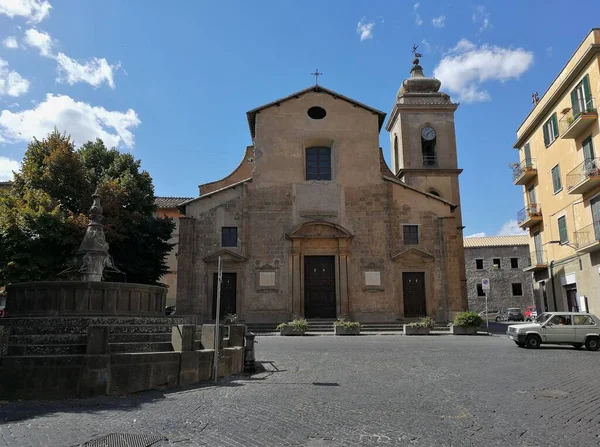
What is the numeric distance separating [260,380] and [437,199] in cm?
2049

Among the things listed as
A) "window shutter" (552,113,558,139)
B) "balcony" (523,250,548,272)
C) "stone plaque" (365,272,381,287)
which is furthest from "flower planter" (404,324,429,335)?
"window shutter" (552,113,558,139)

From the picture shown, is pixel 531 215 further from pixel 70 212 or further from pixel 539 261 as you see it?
pixel 70 212

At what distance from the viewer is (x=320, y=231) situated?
27312 mm

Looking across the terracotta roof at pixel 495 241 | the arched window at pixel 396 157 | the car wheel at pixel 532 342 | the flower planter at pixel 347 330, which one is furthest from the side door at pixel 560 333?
the terracotta roof at pixel 495 241

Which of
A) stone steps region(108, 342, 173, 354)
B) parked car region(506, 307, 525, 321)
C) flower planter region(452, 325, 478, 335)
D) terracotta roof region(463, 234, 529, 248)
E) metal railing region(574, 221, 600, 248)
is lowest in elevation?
flower planter region(452, 325, 478, 335)

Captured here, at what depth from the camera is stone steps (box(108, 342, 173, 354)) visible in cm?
899

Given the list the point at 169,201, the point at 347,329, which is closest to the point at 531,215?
the point at 347,329

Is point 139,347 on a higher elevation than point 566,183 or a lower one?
lower

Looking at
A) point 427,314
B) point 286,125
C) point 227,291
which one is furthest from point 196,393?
point 286,125

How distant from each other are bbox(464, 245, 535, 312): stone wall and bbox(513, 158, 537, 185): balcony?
78.9 ft

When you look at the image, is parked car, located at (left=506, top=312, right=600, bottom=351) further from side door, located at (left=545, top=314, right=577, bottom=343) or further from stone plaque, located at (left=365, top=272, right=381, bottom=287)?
stone plaque, located at (left=365, top=272, right=381, bottom=287)

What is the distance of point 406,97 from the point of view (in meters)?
34.5

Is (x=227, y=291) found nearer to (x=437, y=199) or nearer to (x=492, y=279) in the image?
(x=437, y=199)

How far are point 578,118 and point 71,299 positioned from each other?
73.8 feet
